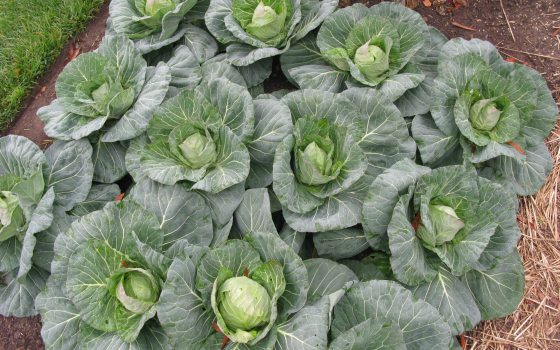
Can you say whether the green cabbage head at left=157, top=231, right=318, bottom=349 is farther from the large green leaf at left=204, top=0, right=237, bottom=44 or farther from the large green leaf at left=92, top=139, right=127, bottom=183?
the large green leaf at left=204, top=0, right=237, bottom=44

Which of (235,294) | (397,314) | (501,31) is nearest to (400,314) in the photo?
(397,314)

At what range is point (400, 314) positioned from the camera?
7.92 feet

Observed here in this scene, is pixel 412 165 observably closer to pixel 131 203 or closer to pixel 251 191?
pixel 251 191

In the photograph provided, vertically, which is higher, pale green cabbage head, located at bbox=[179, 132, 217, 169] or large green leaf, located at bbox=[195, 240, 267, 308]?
pale green cabbage head, located at bbox=[179, 132, 217, 169]

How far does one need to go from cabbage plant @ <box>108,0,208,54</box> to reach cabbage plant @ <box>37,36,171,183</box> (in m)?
0.19

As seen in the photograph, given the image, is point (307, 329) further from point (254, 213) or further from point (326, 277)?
point (254, 213)

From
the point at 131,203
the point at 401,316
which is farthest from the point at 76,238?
the point at 401,316

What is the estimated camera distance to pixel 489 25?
12.5ft

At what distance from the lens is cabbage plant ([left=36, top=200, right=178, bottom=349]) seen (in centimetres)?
245

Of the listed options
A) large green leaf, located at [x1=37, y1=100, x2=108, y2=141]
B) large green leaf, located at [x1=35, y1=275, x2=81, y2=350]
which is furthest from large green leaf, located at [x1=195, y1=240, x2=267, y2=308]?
large green leaf, located at [x1=37, y1=100, x2=108, y2=141]

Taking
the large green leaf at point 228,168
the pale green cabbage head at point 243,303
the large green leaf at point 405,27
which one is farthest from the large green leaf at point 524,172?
the pale green cabbage head at point 243,303

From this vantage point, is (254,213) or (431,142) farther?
(431,142)

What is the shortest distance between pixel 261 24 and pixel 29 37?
2.35 meters

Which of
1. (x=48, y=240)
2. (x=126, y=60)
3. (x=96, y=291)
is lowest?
(x=48, y=240)
